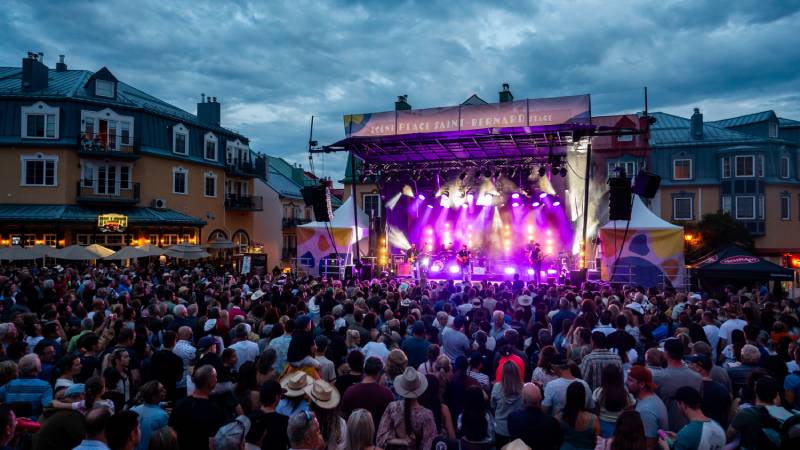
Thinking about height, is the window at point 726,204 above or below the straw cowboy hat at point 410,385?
above

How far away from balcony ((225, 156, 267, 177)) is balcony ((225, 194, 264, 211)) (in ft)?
4.89

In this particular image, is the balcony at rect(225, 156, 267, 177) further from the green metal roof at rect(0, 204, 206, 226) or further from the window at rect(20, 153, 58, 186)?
the window at rect(20, 153, 58, 186)

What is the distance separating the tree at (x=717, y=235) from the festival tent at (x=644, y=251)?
12.5m

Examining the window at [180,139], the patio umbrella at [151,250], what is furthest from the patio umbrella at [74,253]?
the window at [180,139]

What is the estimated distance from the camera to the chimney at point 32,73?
26625 mm

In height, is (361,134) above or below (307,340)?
above

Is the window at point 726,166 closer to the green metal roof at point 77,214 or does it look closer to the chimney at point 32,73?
the green metal roof at point 77,214

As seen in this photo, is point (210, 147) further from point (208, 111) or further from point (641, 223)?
point (641, 223)

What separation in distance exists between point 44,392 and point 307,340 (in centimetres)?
234

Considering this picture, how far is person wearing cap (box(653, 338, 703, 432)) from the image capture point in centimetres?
495

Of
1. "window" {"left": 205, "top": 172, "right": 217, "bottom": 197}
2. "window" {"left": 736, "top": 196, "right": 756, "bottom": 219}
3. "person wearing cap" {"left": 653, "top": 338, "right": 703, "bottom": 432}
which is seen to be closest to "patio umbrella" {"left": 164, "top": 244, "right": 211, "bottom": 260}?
"window" {"left": 205, "top": 172, "right": 217, "bottom": 197}

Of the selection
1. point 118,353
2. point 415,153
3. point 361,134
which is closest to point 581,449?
point 118,353

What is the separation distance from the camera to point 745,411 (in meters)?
4.08

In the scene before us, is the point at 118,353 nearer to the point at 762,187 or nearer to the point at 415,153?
the point at 415,153
